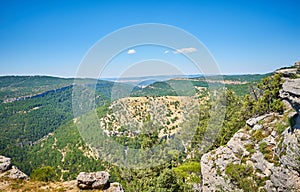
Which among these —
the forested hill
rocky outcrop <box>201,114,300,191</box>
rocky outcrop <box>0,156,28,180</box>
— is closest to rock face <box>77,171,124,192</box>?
rocky outcrop <box>0,156,28,180</box>

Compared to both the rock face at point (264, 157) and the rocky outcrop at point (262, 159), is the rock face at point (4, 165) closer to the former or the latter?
the rocky outcrop at point (262, 159)

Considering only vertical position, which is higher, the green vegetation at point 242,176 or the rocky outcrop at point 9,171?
the rocky outcrop at point 9,171

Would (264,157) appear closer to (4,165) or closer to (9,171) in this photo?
(9,171)

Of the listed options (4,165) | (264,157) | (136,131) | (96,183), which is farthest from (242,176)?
(136,131)

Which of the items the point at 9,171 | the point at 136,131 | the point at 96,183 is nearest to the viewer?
the point at 96,183

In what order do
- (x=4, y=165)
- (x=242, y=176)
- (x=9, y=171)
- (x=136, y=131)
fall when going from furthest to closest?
(x=136, y=131) < (x=242, y=176) < (x=4, y=165) < (x=9, y=171)

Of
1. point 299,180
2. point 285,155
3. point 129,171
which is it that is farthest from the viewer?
point 129,171

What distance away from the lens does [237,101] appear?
41.1 meters

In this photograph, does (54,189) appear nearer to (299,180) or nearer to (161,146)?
(299,180)

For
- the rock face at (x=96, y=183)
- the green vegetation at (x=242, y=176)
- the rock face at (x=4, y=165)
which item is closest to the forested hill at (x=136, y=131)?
the green vegetation at (x=242, y=176)

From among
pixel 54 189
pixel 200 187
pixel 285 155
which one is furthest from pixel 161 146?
pixel 54 189

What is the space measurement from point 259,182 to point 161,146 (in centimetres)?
1857

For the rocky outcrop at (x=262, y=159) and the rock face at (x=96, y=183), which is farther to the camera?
the rocky outcrop at (x=262, y=159)

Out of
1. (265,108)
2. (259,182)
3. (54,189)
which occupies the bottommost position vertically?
(259,182)
